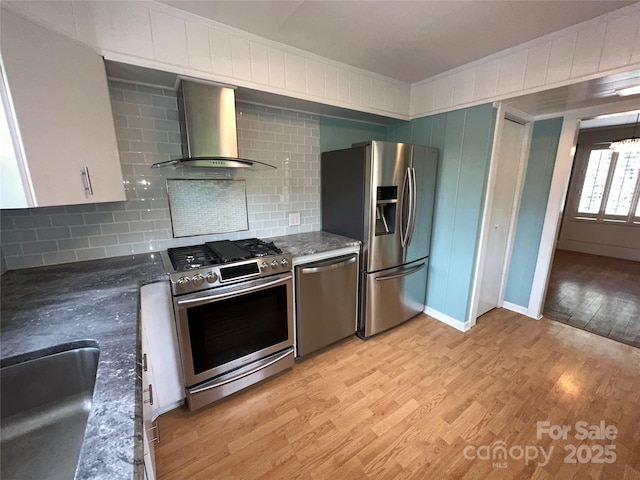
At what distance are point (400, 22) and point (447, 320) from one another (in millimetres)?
2615

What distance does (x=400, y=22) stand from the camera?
62.7 inches

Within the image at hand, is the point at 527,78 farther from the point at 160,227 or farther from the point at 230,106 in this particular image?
the point at 160,227

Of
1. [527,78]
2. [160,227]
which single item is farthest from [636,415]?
[160,227]

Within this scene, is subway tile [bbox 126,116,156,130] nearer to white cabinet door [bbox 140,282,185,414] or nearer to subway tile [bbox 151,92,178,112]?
subway tile [bbox 151,92,178,112]

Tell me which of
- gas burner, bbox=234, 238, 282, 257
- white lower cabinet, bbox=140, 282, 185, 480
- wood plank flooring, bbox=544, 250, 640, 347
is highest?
gas burner, bbox=234, 238, 282, 257

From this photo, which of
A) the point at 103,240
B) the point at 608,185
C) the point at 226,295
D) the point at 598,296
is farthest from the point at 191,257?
the point at 608,185

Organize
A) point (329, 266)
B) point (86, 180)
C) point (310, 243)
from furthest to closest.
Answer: point (310, 243) < point (329, 266) < point (86, 180)

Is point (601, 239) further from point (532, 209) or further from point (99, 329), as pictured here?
point (99, 329)

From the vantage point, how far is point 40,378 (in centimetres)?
85

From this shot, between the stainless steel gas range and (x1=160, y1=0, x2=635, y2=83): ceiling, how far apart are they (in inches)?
56.8

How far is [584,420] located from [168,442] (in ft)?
8.40

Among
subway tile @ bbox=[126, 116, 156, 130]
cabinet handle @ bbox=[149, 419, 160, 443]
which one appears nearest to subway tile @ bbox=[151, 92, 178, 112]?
subway tile @ bbox=[126, 116, 156, 130]

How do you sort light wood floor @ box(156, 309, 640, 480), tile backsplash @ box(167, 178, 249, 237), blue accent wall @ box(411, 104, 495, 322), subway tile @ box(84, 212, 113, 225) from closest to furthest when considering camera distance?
light wood floor @ box(156, 309, 640, 480) < subway tile @ box(84, 212, 113, 225) < tile backsplash @ box(167, 178, 249, 237) < blue accent wall @ box(411, 104, 495, 322)

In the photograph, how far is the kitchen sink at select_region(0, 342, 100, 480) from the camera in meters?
0.70
